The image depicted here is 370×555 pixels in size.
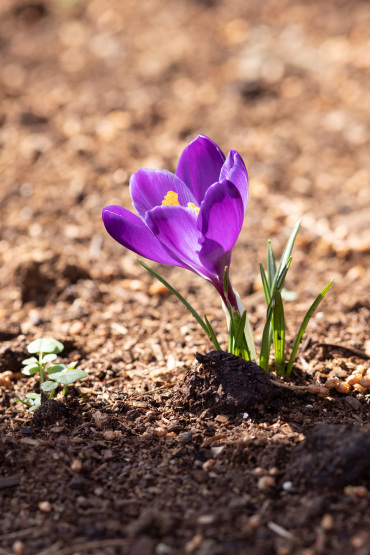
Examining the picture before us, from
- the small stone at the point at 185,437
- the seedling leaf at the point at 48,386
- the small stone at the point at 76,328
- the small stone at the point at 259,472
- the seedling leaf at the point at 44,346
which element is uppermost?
the seedling leaf at the point at 44,346

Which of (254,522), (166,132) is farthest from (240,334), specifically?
(166,132)

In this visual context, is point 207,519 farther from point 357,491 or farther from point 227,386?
point 227,386

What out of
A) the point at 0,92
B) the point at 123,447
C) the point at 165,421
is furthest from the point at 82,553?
the point at 0,92

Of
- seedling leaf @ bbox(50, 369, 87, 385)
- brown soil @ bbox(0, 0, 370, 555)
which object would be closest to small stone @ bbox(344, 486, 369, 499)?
brown soil @ bbox(0, 0, 370, 555)

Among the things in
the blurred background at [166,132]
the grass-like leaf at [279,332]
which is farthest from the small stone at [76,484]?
the blurred background at [166,132]

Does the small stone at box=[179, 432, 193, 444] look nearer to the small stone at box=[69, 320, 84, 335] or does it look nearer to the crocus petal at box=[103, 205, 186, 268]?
the crocus petal at box=[103, 205, 186, 268]

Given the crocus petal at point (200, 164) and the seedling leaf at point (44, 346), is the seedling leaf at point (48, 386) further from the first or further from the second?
the crocus petal at point (200, 164)
